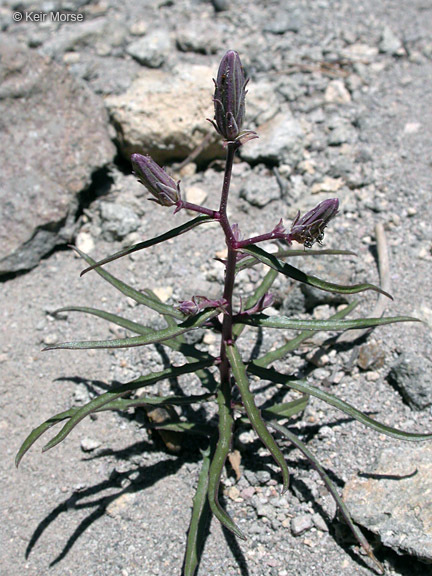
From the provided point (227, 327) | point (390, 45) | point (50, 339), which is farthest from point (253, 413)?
point (390, 45)

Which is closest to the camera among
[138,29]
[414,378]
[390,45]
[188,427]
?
[188,427]

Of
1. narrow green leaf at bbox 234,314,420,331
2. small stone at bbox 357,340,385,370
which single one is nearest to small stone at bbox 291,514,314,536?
small stone at bbox 357,340,385,370

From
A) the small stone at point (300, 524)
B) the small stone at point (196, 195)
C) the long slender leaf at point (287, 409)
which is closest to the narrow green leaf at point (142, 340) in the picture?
the long slender leaf at point (287, 409)

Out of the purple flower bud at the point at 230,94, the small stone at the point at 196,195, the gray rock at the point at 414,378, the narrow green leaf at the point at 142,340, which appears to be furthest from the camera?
the small stone at the point at 196,195

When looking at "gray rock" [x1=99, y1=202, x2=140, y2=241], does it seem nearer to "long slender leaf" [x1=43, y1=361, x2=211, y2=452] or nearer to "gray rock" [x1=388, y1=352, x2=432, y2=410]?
"long slender leaf" [x1=43, y1=361, x2=211, y2=452]

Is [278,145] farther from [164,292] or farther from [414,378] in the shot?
[414,378]

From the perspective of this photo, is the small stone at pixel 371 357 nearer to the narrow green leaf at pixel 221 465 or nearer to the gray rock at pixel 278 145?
the narrow green leaf at pixel 221 465
